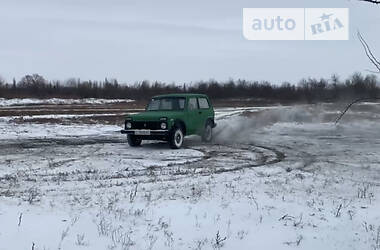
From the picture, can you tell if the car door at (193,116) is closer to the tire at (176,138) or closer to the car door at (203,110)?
the car door at (203,110)

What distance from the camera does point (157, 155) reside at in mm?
14164

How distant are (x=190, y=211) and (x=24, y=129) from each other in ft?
55.3

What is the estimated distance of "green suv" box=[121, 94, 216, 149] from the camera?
15.8 m

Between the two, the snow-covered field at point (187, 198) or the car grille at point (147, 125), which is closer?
the snow-covered field at point (187, 198)


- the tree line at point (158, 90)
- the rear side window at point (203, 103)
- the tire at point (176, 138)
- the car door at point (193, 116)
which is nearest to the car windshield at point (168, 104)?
the car door at point (193, 116)

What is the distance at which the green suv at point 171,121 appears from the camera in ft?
51.7

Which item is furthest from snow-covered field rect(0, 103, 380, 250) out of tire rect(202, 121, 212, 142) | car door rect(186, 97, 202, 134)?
tire rect(202, 121, 212, 142)

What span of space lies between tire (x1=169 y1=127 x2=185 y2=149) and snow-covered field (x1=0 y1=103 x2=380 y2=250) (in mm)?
291

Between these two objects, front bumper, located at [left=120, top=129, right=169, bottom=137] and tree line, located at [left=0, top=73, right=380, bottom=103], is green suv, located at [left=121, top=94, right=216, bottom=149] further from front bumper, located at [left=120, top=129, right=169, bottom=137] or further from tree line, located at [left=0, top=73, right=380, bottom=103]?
tree line, located at [left=0, top=73, right=380, bottom=103]

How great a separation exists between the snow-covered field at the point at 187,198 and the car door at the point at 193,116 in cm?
135

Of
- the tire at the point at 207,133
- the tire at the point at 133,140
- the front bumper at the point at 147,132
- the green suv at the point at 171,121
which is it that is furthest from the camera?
the tire at the point at 207,133

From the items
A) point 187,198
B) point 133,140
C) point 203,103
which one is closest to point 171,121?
point 133,140

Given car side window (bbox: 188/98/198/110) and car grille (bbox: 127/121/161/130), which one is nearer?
car grille (bbox: 127/121/161/130)

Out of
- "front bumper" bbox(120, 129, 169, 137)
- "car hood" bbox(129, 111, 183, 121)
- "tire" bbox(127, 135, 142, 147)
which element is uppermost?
"car hood" bbox(129, 111, 183, 121)
